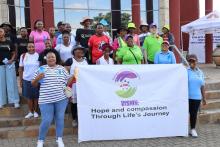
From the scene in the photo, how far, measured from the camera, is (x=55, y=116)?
23.8ft

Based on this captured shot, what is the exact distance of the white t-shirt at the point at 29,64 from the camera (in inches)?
320

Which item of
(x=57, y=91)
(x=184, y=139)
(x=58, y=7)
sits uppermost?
(x=58, y=7)

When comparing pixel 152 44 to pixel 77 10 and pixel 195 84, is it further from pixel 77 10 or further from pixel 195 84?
pixel 77 10

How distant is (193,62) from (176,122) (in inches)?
48.4

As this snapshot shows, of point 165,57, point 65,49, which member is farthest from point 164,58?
point 65,49

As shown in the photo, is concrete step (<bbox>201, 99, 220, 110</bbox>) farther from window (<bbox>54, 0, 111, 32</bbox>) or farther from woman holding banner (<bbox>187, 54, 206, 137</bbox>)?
window (<bbox>54, 0, 111, 32</bbox>)

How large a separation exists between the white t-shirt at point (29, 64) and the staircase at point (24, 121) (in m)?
0.94

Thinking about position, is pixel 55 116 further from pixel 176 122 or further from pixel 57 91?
pixel 176 122

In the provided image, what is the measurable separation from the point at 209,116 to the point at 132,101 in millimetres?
2388

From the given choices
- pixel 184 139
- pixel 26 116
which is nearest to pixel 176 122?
pixel 184 139

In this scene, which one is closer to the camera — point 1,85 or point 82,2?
point 1,85

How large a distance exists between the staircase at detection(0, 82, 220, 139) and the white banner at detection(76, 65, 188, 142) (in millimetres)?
868

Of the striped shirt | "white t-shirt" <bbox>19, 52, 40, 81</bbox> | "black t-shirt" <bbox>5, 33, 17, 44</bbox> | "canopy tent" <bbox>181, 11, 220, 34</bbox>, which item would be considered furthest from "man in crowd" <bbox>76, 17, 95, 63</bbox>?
"canopy tent" <bbox>181, 11, 220, 34</bbox>

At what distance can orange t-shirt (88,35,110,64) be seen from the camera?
346 inches
